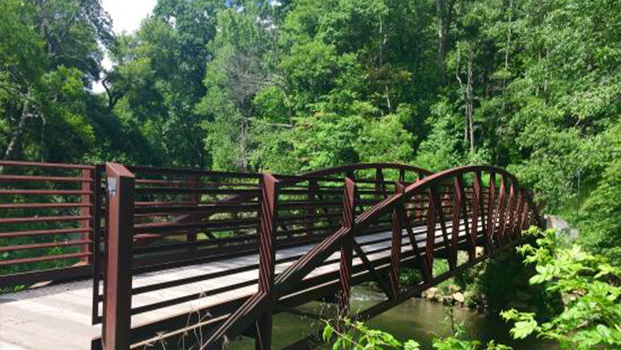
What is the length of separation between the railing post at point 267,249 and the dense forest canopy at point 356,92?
874 cm

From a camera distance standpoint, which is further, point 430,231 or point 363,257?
point 430,231

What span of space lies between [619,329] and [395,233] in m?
3.74

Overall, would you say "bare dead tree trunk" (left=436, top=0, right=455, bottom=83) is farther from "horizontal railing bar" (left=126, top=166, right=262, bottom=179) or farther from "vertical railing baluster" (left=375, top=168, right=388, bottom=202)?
"horizontal railing bar" (left=126, top=166, right=262, bottom=179)

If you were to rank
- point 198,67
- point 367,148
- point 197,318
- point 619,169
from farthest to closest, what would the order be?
1. point 198,67
2. point 367,148
3. point 619,169
4. point 197,318

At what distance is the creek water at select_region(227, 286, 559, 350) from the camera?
1115 cm

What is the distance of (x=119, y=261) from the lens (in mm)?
2916

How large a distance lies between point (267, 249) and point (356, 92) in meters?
20.5

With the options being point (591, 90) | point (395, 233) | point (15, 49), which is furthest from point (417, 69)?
point (395, 233)

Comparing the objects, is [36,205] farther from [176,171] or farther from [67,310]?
[176,171]

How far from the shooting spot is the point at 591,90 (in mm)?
10656

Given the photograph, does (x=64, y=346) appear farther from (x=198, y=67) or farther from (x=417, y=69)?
(x=198, y=67)

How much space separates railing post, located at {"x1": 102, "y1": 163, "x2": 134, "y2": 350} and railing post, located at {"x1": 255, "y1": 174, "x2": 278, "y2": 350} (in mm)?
1247

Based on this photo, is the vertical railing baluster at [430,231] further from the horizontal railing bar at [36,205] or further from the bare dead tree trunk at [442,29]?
the bare dead tree trunk at [442,29]

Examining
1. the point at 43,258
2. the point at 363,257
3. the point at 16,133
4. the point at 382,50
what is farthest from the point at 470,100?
the point at 43,258
